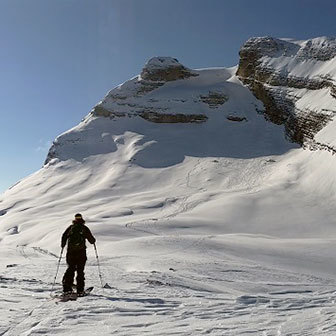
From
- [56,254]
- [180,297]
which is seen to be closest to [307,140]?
[56,254]

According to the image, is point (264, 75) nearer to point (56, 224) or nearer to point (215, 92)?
point (215, 92)

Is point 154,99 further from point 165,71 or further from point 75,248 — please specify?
point 75,248

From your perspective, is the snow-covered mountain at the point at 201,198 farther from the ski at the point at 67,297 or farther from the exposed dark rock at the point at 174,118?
the ski at the point at 67,297

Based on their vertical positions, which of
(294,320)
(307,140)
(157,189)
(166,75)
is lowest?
(294,320)

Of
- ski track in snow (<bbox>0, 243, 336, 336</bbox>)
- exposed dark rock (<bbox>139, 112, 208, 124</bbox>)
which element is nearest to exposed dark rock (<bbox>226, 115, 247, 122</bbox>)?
exposed dark rock (<bbox>139, 112, 208, 124</bbox>)

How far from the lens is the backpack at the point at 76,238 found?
9781 mm

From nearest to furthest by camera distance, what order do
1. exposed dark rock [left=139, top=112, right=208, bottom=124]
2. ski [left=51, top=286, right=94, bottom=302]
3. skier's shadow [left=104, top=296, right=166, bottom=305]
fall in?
skier's shadow [left=104, top=296, right=166, bottom=305], ski [left=51, top=286, right=94, bottom=302], exposed dark rock [left=139, top=112, right=208, bottom=124]

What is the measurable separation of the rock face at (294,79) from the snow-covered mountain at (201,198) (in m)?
0.25

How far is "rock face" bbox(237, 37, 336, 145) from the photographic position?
59.5 metres

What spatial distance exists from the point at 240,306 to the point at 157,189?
44.9 metres

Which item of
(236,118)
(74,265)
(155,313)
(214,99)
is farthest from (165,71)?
(155,313)

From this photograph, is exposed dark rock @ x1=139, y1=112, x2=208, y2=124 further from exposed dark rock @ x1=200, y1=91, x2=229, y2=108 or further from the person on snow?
the person on snow

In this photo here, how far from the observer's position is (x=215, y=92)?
75.2m

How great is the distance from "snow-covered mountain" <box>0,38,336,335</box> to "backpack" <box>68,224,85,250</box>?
1.24 metres
